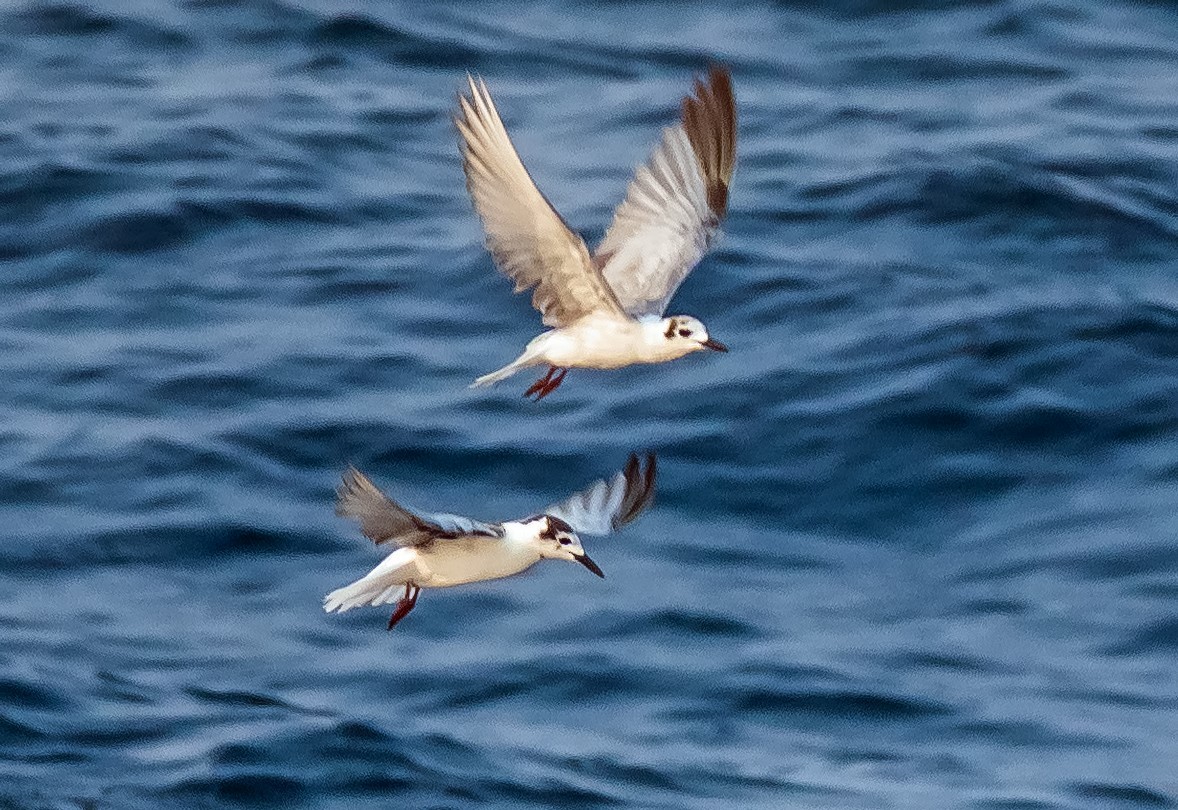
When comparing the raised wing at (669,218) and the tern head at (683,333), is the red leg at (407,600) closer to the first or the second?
the tern head at (683,333)

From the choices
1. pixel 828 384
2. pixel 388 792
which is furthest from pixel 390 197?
pixel 388 792

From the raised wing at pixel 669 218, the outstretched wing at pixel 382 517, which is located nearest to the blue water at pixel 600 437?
the raised wing at pixel 669 218

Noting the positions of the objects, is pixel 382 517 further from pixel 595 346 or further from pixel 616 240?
pixel 616 240

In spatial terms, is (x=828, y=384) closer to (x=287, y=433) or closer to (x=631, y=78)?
(x=287, y=433)

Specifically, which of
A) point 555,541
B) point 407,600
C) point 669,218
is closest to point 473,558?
point 555,541

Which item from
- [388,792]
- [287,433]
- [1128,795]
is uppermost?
[287,433]

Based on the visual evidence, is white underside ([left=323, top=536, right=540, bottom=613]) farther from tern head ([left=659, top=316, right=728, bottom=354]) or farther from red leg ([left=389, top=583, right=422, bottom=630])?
tern head ([left=659, top=316, right=728, bottom=354])

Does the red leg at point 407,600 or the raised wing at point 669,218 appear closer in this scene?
the red leg at point 407,600

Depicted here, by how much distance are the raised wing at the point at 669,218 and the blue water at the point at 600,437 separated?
12.3ft

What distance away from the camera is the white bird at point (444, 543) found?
28.7 ft

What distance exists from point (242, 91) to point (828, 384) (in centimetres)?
707

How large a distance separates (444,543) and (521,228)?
1139 mm

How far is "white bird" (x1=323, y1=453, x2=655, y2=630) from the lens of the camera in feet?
28.7

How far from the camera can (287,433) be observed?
17.2 meters
